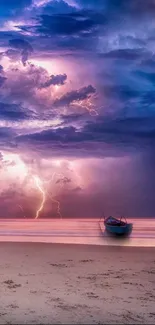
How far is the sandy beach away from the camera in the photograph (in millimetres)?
9914

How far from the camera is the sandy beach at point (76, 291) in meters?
9.91

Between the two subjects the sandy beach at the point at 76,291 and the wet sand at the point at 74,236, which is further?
the wet sand at the point at 74,236

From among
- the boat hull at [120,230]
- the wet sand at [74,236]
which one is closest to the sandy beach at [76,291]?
the wet sand at [74,236]

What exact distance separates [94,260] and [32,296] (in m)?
8.08

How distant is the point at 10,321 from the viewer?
9359mm

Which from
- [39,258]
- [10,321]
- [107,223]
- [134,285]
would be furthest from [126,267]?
[107,223]

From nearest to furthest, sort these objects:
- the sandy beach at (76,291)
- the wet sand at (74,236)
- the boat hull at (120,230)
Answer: the sandy beach at (76,291) < the wet sand at (74,236) < the boat hull at (120,230)

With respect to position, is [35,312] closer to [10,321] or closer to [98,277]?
[10,321]

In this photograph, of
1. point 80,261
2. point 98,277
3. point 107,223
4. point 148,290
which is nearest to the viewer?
point 148,290

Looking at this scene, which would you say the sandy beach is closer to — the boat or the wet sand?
the wet sand

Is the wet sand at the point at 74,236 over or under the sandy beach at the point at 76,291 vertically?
over

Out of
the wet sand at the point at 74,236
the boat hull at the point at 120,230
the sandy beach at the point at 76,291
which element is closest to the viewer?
the sandy beach at the point at 76,291

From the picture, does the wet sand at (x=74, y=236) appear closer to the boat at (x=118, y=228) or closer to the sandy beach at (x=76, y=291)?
the boat at (x=118, y=228)

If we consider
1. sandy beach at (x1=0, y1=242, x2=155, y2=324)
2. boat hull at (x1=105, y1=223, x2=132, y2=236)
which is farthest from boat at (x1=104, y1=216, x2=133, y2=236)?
sandy beach at (x1=0, y1=242, x2=155, y2=324)
